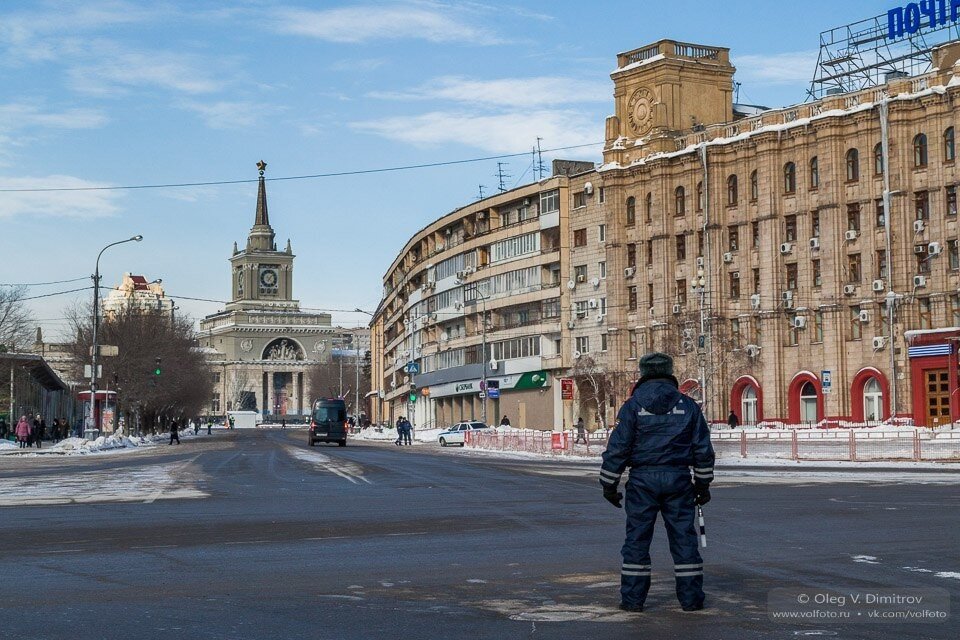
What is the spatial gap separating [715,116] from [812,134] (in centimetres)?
1410

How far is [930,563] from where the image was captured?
458 inches

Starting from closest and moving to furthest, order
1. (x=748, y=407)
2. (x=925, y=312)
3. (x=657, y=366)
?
(x=657, y=366)
(x=925, y=312)
(x=748, y=407)

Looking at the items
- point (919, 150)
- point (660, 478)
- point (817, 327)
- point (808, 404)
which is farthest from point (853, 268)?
point (660, 478)

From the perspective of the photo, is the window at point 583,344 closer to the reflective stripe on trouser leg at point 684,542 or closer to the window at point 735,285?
the window at point 735,285

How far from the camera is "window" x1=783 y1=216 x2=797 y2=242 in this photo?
67375 millimetres

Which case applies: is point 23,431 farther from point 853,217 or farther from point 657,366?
point 657,366

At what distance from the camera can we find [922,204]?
61.0 metres

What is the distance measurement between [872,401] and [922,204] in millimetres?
9572

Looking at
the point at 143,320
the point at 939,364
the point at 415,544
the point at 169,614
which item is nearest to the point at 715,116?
the point at 939,364

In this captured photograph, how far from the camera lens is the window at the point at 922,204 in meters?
60.6

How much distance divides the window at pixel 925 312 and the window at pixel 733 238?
12309 mm

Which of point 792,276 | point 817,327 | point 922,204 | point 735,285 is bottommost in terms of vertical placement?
point 817,327

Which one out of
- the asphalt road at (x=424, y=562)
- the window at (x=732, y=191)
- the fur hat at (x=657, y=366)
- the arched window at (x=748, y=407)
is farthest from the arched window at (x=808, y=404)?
the fur hat at (x=657, y=366)

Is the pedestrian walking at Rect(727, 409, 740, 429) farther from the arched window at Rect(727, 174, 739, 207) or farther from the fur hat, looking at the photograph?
the fur hat
